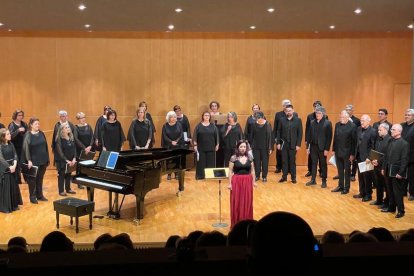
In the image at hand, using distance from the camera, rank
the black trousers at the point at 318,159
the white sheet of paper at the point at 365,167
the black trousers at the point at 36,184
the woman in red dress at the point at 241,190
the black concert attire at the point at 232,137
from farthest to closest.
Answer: the black concert attire at the point at 232,137 → the black trousers at the point at 318,159 → the black trousers at the point at 36,184 → the white sheet of paper at the point at 365,167 → the woman in red dress at the point at 241,190

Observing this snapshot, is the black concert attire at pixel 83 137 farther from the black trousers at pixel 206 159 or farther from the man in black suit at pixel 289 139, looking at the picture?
the man in black suit at pixel 289 139

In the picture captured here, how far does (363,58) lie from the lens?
13.6 meters

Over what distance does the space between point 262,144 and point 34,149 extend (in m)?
4.84

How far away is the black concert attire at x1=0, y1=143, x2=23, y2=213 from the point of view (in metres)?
8.48

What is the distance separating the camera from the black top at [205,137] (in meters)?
11.3

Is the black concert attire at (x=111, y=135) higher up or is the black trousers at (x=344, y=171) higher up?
the black concert attire at (x=111, y=135)

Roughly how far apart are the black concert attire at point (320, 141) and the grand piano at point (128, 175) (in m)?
3.21

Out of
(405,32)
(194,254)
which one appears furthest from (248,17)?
(194,254)

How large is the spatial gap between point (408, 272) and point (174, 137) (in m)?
9.31

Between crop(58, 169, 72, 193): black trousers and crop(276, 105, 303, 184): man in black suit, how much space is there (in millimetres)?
4572

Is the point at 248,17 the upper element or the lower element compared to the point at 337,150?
upper

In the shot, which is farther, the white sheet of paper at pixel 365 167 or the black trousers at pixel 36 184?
the black trousers at pixel 36 184

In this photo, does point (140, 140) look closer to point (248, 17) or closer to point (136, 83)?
point (136, 83)

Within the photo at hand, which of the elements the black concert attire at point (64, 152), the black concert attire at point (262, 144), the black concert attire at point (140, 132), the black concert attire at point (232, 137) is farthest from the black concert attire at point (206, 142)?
the black concert attire at point (64, 152)
